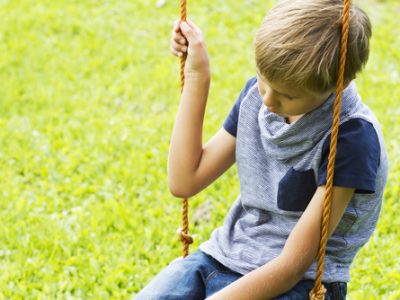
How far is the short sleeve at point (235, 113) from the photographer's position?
244 centimetres

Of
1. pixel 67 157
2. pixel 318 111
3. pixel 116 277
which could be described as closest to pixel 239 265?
pixel 318 111

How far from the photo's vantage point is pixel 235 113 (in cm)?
246

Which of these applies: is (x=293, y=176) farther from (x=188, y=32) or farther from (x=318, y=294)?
(x=188, y=32)

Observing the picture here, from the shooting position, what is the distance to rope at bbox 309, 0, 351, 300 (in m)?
1.94

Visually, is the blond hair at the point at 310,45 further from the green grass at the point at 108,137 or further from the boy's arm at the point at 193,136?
the green grass at the point at 108,137

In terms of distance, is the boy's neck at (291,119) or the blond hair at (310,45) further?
the boy's neck at (291,119)

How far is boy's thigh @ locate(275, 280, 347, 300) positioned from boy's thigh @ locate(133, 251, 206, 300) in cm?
31

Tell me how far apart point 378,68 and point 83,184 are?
239 centimetres

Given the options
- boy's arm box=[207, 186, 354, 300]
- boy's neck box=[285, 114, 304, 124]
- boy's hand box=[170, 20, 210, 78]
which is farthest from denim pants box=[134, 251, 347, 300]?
boy's hand box=[170, 20, 210, 78]

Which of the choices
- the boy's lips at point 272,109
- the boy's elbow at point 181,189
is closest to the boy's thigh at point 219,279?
the boy's elbow at point 181,189

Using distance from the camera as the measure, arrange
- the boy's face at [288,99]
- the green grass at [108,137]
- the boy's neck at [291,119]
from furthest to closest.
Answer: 1. the green grass at [108,137]
2. the boy's neck at [291,119]
3. the boy's face at [288,99]

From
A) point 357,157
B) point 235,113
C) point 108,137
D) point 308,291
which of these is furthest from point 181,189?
point 108,137

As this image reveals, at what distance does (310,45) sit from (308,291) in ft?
2.61

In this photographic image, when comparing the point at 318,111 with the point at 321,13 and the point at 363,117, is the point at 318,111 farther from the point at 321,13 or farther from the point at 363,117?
the point at 321,13
